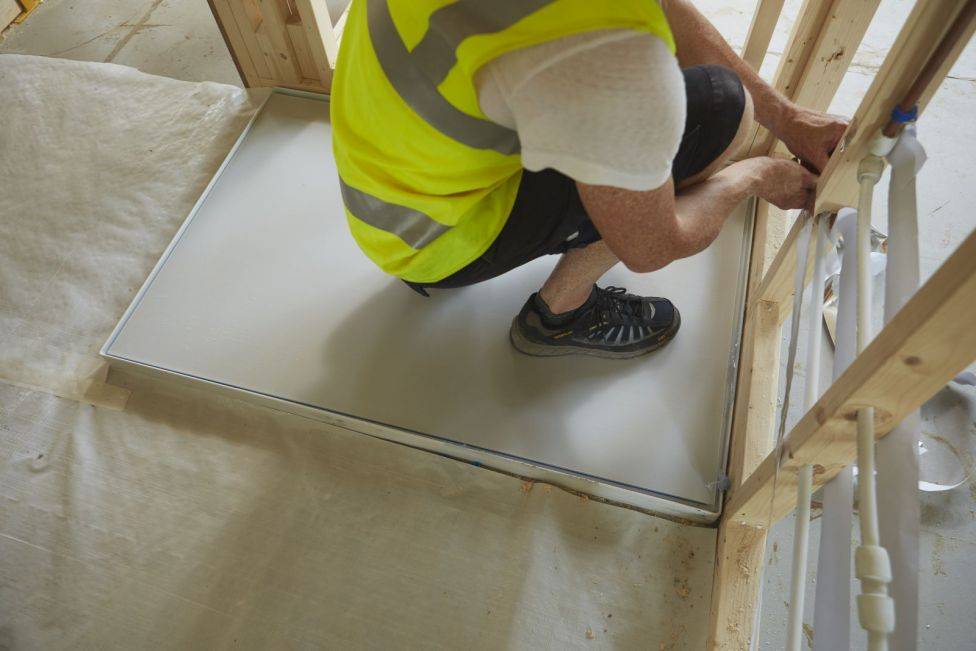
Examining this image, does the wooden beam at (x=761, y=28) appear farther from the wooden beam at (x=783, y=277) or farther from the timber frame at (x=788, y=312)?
the wooden beam at (x=783, y=277)

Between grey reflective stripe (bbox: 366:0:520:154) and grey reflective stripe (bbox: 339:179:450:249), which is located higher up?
grey reflective stripe (bbox: 366:0:520:154)

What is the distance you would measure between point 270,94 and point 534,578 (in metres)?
1.44

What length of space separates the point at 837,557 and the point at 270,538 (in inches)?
37.0

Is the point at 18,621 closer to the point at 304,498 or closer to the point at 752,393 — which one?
the point at 304,498

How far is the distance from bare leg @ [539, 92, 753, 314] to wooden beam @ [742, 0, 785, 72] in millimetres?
323

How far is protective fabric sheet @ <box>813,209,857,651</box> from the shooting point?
71 centimetres

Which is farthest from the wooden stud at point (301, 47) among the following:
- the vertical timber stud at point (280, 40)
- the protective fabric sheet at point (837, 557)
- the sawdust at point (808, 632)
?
the sawdust at point (808, 632)

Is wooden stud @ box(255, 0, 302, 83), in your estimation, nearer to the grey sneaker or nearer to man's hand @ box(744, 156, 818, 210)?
the grey sneaker

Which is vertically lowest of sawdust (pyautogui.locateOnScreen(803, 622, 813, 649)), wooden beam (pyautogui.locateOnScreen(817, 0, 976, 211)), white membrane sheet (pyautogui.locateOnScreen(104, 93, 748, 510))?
sawdust (pyautogui.locateOnScreen(803, 622, 813, 649))

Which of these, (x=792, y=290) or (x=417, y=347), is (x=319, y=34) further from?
(x=792, y=290)

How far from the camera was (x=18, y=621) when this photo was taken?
1168 millimetres

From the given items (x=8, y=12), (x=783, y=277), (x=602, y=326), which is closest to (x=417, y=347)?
(x=602, y=326)

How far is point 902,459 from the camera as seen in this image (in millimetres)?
687

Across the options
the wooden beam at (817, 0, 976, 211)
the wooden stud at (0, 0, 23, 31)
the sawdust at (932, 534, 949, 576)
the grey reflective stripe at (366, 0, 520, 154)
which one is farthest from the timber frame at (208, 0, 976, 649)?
the wooden stud at (0, 0, 23, 31)
